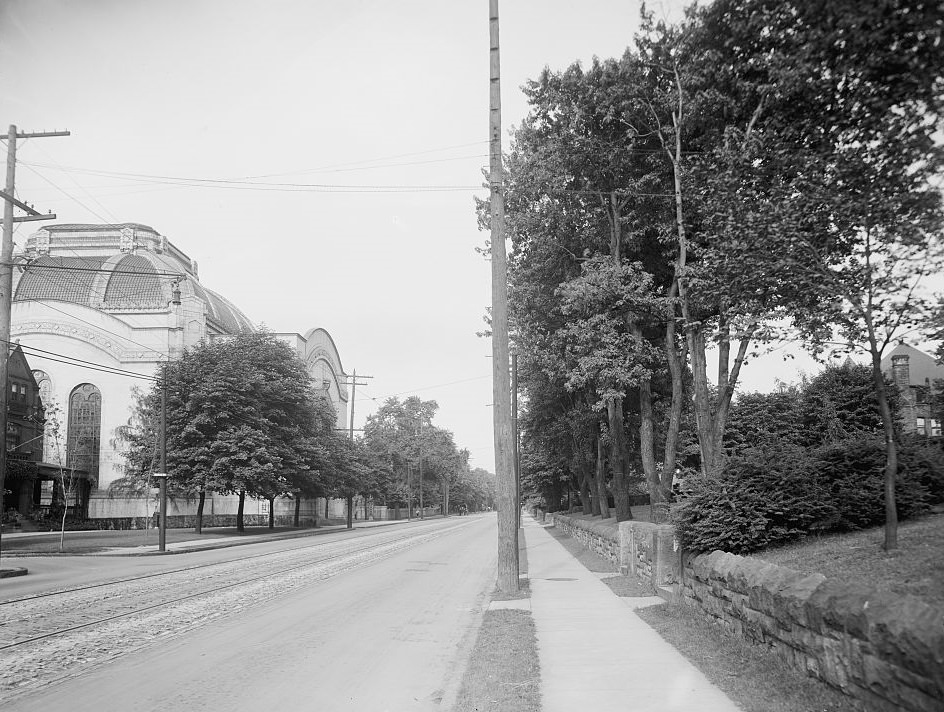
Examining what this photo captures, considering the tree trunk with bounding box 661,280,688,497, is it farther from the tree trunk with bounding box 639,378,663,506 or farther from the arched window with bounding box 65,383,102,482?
the arched window with bounding box 65,383,102,482

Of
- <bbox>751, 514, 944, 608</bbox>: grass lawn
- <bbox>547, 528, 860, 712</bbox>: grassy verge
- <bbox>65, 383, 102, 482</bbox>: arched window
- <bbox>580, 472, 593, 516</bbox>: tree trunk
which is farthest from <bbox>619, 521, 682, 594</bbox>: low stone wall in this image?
<bbox>65, 383, 102, 482</bbox>: arched window

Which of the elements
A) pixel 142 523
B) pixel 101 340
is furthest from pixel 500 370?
pixel 101 340

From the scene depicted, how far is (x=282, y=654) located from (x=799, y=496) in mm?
6638

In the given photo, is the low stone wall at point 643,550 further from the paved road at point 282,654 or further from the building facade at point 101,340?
the building facade at point 101,340

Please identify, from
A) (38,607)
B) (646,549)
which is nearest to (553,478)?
(646,549)

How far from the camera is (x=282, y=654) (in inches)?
339

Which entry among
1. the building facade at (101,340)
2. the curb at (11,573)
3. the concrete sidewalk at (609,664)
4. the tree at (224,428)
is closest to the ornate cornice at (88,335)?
the building facade at (101,340)

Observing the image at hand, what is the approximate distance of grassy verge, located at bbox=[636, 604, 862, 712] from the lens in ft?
18.2

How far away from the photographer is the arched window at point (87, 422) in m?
54.0

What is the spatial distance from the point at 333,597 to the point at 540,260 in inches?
552

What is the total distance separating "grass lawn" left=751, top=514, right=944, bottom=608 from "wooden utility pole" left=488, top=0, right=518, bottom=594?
18.7 ft

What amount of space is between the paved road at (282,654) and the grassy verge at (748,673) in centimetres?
252

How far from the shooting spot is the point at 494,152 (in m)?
15.1

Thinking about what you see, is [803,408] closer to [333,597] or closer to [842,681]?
[333,597]
